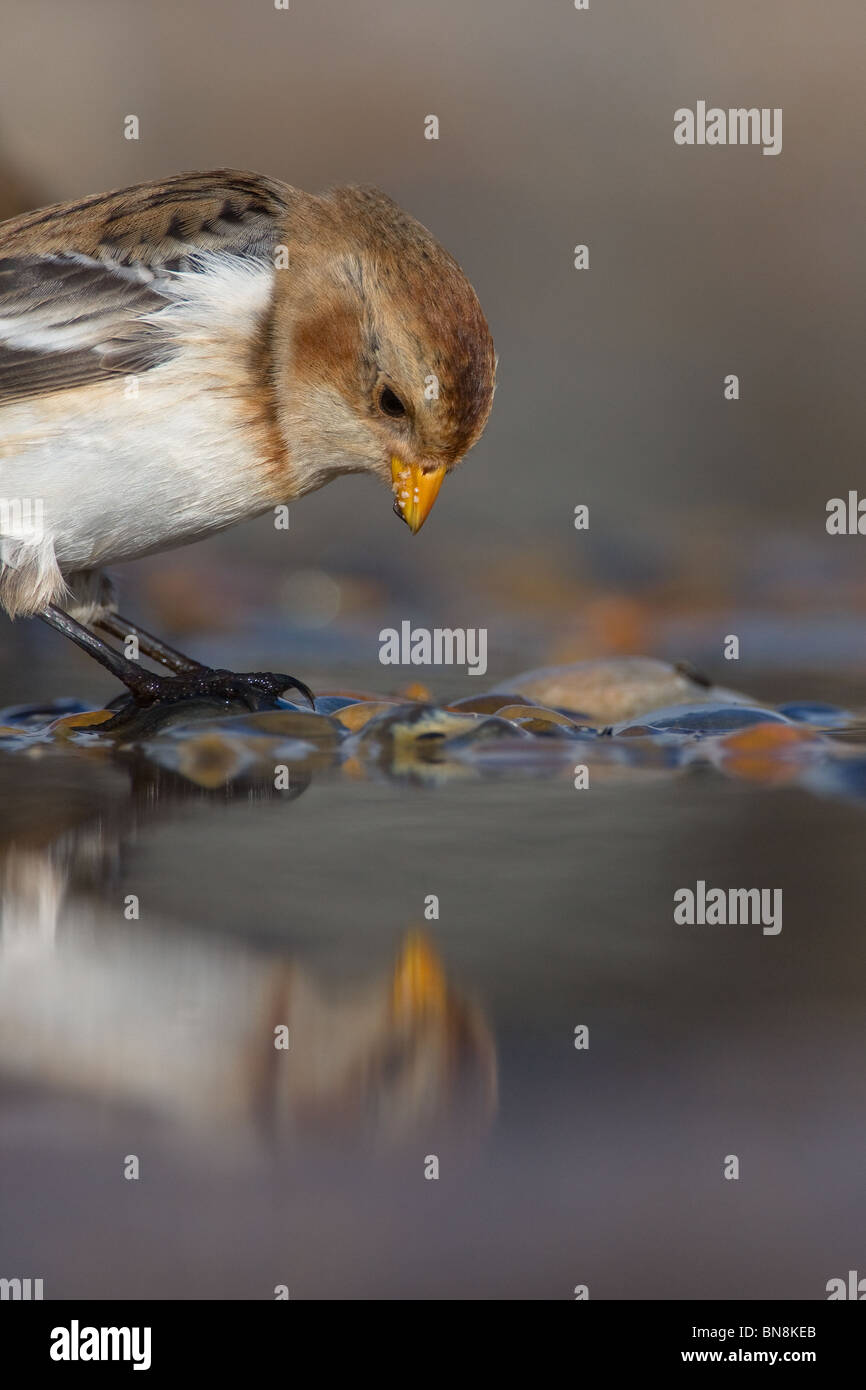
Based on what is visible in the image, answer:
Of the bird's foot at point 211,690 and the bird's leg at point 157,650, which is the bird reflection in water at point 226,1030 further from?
the bird's leg at point 157,650

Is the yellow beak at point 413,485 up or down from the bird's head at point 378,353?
down

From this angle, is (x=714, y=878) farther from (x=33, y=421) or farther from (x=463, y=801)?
(x=33, y=421)

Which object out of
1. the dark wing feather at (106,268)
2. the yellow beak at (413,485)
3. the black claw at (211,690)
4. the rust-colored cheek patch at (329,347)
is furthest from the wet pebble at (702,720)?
the dark wing feather at (106,268)

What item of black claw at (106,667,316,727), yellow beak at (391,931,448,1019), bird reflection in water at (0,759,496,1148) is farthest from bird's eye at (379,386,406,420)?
yellow beak at (391,931,448,1019)

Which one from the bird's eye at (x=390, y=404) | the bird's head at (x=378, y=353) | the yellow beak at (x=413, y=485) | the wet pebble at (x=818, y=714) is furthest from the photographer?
the wet pebble at (x=818, y=714)

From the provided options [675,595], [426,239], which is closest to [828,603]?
[675,595]

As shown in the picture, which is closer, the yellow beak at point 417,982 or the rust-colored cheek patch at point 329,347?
the yellow beak at point 417,982

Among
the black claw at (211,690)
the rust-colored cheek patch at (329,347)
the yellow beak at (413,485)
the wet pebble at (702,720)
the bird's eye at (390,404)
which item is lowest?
the wet pebble at (702,720)
